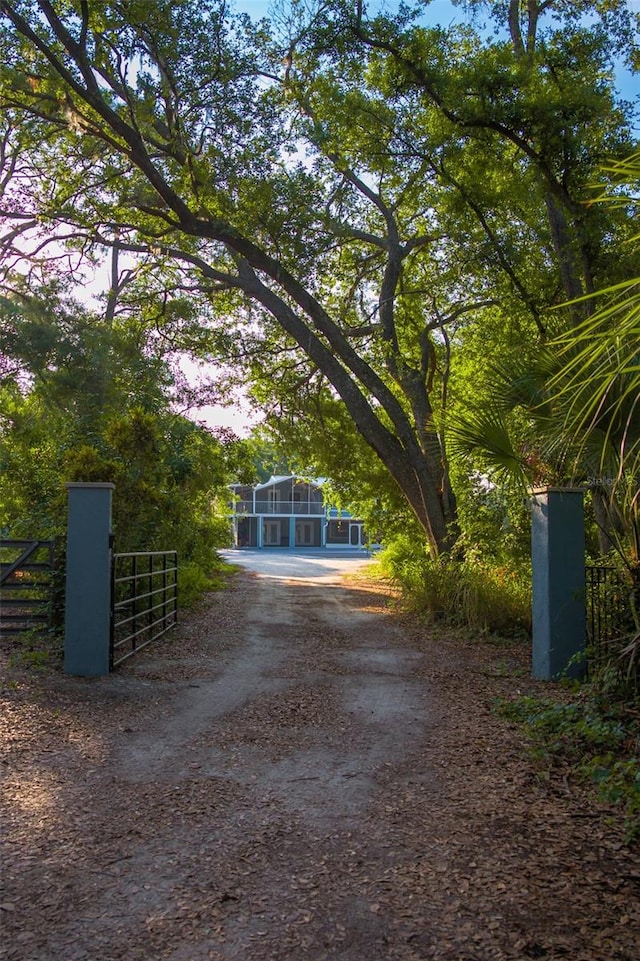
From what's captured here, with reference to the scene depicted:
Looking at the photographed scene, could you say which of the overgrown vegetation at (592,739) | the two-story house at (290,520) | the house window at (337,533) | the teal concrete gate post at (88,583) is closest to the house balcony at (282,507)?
the two-story house at (290,520)

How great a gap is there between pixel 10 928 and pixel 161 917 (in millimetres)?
532

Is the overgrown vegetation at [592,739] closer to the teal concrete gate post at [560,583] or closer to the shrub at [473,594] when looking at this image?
the teal concrete gate post at [560,583]

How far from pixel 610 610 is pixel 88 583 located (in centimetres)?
475

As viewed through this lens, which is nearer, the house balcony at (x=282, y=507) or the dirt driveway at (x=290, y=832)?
the dirt driveway at (x=290, y=832)

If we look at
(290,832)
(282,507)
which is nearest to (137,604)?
(290,832)

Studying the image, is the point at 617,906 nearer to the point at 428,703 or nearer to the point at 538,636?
the point at 428,703

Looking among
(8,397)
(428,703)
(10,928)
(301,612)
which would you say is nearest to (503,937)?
(10,928)

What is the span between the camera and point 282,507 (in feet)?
162

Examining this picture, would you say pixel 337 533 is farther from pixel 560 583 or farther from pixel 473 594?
pixel 560 583

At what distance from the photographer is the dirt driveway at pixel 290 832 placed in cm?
264

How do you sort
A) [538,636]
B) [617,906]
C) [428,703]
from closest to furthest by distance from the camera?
[617,906] < [428,703] < [538,636]

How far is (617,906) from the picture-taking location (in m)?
2.85

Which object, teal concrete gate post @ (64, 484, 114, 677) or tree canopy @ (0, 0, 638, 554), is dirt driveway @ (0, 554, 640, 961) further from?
tree canopy @ (0, 0, 638, 554)

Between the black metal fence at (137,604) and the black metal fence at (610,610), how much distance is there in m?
4.45
